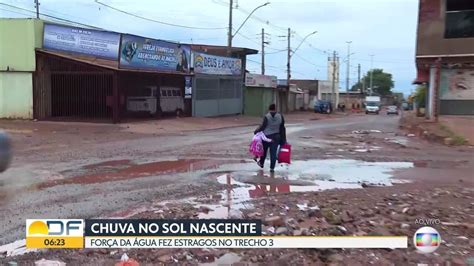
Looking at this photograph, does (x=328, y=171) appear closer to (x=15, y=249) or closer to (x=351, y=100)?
(x=15, y=249)

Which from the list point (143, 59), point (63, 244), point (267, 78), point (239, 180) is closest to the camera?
point (63, 244)

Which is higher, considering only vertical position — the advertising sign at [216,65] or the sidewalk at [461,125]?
the advertising sign at [216,65]

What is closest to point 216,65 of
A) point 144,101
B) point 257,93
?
point 144,101

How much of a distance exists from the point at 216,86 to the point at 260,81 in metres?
11.1

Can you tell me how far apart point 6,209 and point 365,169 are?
8666mm

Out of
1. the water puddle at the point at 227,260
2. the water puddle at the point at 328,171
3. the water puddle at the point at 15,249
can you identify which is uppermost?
the water puddle at the point at 227,260

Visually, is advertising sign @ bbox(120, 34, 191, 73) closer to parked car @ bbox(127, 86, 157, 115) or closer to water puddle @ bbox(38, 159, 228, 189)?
parked car @ bbox(127, 86, 157, 115)

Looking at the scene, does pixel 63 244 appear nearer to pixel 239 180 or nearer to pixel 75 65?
pixel 239 180

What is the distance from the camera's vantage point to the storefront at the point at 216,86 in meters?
38.2

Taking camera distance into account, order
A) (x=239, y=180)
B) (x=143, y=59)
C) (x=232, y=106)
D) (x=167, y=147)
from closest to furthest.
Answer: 1. (x=239, y=180)
2. (x=167, y=147)
3. (x=143, y=59)
4. (x=232, y=106)

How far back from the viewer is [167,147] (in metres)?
18.2

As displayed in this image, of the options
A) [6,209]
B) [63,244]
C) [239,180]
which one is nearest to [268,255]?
[63,244]

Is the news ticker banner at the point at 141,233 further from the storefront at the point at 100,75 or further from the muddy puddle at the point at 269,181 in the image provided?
the storefront at the point at 100,75

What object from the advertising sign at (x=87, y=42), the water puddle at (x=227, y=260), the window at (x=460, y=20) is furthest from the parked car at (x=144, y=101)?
the water puddle at (x=227, y=260)
